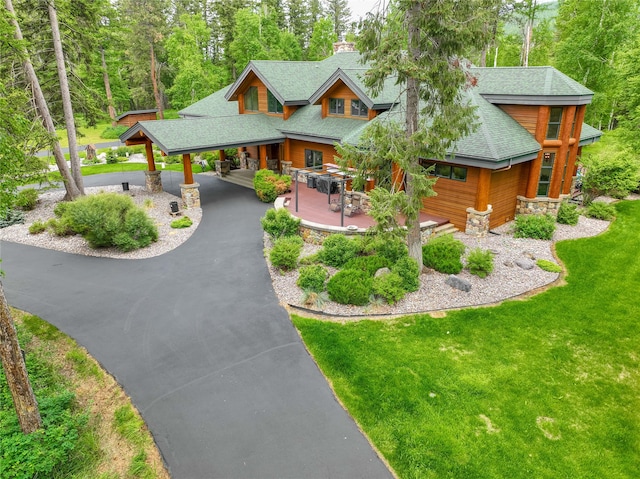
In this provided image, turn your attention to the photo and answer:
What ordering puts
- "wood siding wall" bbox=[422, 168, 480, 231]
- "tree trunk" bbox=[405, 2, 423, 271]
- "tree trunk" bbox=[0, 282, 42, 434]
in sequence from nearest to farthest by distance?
"tree trunk" bbox=[0, 282, 42, 434] → "tree trunk" bbox=[405, 2, 423, 271] → "wood siding wall" bbox=[422, 168, 480, 231]

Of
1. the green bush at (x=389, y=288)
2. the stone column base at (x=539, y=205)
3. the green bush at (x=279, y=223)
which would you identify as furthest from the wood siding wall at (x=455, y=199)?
the green bush at (x=389, y=288)

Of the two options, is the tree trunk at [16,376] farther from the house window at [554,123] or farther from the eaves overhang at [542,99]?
the house window at [554,123]

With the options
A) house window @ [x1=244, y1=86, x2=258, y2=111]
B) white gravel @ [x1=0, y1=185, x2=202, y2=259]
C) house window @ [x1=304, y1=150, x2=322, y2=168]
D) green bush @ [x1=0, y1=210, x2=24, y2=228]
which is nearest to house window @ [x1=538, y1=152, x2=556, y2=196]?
house window @ [x1=304, y1=150, x2=322, y2=168]

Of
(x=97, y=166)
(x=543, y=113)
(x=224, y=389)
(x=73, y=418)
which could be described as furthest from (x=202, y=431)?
(x=97, y=166)

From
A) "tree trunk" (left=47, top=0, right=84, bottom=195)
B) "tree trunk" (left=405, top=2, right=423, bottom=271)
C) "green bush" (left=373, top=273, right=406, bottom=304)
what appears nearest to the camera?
"tree trunk" (left=405, top=2, right=423, bottom=271)

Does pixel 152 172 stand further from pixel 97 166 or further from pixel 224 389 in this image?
Result: pixel 224 389

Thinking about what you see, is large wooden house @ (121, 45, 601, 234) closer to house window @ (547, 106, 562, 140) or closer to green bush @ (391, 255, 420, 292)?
house window @ (547, 106, 562, 140)

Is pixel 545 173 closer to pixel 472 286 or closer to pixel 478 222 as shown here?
pixel 478 222

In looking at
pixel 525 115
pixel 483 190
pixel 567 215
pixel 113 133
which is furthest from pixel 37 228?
pixel 113 133
